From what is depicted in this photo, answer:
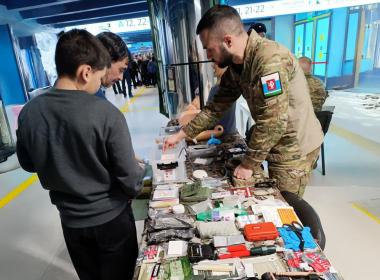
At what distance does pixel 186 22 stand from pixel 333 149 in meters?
2.61

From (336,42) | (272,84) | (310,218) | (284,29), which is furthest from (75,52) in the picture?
(284,29)

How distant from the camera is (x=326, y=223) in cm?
228

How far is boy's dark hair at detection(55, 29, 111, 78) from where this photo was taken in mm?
885

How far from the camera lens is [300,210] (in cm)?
125

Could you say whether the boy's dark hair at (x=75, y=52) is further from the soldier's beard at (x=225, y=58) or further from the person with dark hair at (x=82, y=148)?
the soldier's beard at (x=225, y=58)

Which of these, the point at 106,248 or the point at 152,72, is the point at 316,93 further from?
the point at 152,72

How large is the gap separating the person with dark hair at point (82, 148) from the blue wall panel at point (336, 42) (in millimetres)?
8324

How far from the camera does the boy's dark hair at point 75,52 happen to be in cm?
88

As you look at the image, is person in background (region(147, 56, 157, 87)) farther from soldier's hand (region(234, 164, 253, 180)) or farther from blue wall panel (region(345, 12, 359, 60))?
soldier's hand (region(234, 164, 253, 180))

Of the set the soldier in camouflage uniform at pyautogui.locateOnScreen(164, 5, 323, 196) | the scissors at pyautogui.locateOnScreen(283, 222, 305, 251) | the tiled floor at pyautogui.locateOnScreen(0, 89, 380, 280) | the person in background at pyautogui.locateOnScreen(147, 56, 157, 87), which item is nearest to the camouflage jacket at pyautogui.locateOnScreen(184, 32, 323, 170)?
the soldier in camouflage uniform at pyautogui.locateOnScreen(164, 5, 323, 196)

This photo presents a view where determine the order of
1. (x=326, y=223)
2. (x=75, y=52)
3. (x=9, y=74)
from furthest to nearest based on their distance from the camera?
(x=9, y=74) < (x=326, y=223) < (x=75, y=52)

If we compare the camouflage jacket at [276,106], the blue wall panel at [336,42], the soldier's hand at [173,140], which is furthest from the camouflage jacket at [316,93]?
the blue wall panel at [336,42]

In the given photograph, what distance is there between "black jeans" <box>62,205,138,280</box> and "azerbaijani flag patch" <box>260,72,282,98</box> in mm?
785

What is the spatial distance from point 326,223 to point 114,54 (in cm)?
208
